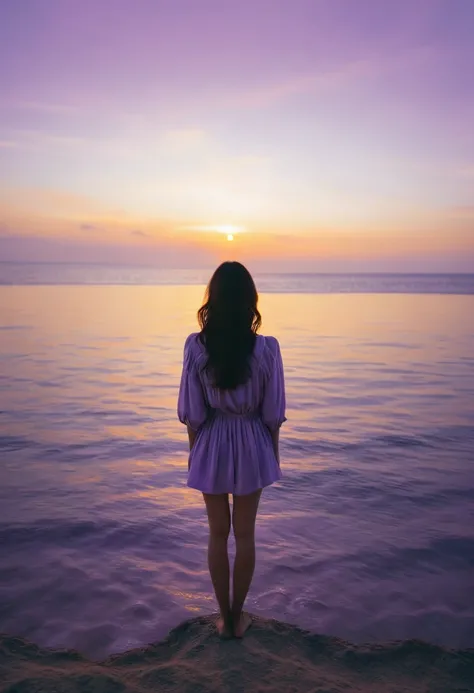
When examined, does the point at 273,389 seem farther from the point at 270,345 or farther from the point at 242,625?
the point at 242,625

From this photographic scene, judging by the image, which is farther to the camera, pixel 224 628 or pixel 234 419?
A: pixel 224 628

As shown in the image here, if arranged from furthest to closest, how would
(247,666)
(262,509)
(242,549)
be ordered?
(262,509) → (242,549) → (247,666)

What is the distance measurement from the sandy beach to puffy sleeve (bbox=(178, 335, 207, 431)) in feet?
4.50

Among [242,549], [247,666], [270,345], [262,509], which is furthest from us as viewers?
[262,509]

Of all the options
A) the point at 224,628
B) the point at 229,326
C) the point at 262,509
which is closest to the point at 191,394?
the point at 229,326

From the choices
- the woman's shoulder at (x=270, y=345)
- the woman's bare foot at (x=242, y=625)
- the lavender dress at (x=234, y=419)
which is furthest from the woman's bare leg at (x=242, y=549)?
the woman's shoulder at (x=270, y=345)

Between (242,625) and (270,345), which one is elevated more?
(270,345)

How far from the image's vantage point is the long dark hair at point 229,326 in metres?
3.38

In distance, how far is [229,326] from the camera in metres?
3.40

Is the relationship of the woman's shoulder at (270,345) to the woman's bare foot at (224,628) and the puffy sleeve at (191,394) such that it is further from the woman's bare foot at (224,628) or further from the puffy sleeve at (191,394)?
the woman's bare foot at (224,628)

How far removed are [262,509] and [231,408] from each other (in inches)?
110

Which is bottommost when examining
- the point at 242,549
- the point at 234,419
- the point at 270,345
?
the point at 242,549

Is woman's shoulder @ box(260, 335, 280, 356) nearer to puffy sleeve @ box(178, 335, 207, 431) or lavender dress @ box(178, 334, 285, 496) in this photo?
lavender dress @ box(178, 334, 285, 496)

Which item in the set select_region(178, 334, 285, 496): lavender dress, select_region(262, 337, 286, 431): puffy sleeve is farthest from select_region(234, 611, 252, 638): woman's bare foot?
select_region(262, 337, 286, 431): puffy sleeve
